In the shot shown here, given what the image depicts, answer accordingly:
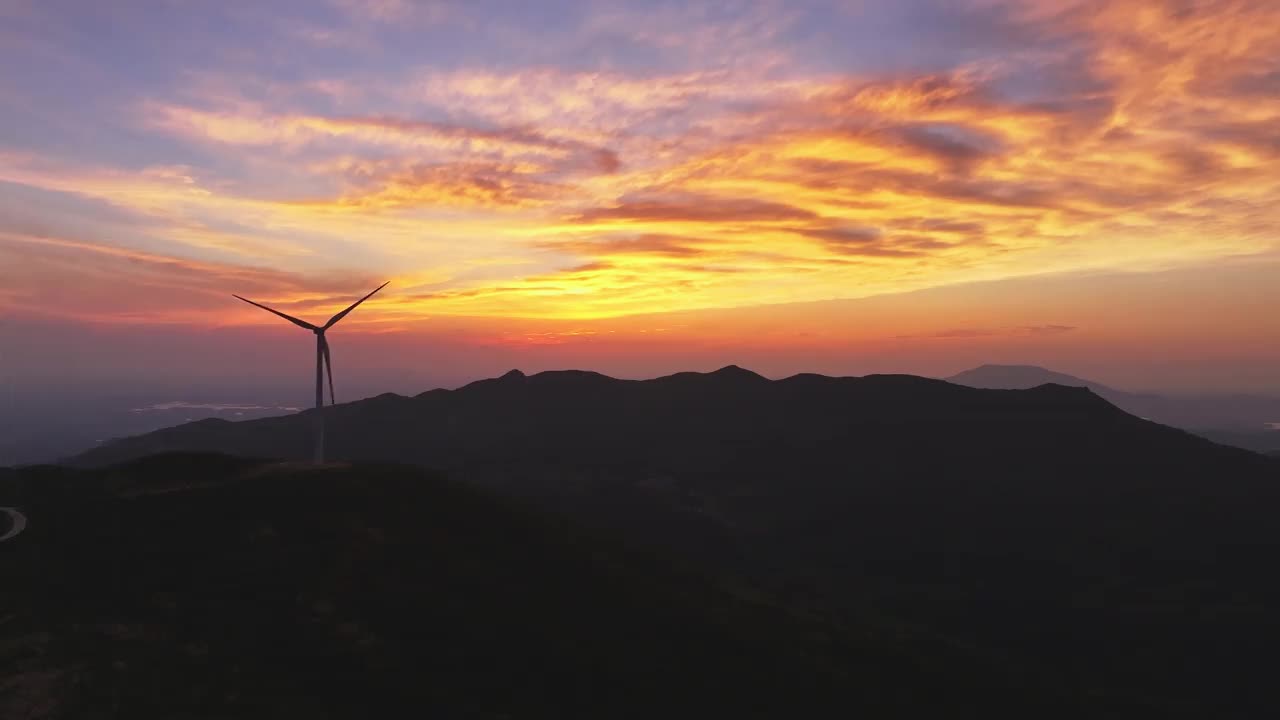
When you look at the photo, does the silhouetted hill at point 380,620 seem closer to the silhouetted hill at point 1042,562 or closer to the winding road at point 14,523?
the winding road at point 14,523

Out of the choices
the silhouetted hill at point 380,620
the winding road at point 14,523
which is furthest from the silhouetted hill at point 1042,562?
the winding road at point 14,523

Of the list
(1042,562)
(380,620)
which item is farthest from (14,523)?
(1042,562)

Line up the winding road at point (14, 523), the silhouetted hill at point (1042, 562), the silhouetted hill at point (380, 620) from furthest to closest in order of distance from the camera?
1. the silhouetted hill at point (1042, 562)
2. the winding road at point (14, 523)
3. the silhouetted hill at point (380, 620)

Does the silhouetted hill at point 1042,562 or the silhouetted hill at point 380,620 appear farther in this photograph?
the silhouetted hill at point 1042,562

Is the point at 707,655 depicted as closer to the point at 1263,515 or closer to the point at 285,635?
the point at 285,635

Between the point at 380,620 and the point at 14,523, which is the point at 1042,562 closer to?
the point at 380,620

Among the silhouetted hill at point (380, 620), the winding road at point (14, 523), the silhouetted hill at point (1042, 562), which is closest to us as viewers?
the silhouetted hill at point (380, 620)

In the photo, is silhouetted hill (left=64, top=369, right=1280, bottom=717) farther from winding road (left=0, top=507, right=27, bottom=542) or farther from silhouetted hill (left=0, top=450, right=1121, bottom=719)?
winding road (left=0, top=507, right=27, bottom=542)

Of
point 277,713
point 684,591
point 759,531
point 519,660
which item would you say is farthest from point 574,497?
point 277,713

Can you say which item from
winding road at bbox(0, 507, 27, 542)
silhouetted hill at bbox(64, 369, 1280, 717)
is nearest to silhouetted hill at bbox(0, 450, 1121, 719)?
winding road at bbox(0, 507, 27, 542)
